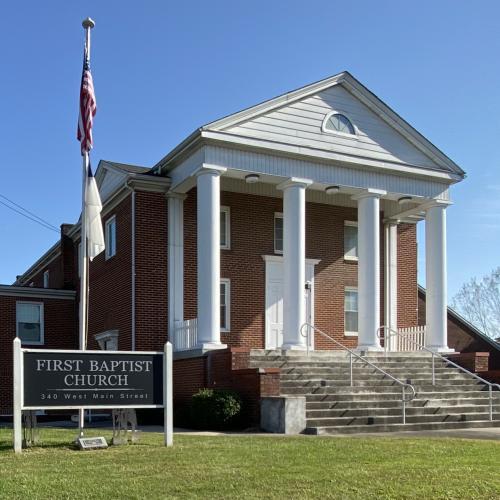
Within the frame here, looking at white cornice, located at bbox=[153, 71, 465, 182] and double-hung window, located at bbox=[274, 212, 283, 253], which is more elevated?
white cornice, located at bbox=[153, 71, 465, 182]

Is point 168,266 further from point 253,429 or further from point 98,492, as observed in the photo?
point 98,492

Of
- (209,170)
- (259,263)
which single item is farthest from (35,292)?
(209,170)

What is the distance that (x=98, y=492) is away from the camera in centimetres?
808

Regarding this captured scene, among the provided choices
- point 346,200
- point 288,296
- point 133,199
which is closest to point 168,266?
point 133,199

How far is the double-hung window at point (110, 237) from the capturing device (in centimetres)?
2392

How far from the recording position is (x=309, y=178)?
21.4m

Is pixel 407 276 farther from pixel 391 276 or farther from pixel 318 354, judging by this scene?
→ pixel 318 354

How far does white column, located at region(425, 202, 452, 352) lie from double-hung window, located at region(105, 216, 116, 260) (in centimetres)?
947

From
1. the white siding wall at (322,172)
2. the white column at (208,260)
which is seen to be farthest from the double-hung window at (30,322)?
the white siding wall at (322,172)

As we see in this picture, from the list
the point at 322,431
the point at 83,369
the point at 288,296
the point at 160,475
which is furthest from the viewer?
the point at 288,296

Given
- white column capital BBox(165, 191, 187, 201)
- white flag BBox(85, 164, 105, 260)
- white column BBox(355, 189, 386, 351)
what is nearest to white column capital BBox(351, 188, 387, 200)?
white column BBox(355, 189, 386, 351)

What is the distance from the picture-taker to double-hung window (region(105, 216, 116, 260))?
23.9 meters

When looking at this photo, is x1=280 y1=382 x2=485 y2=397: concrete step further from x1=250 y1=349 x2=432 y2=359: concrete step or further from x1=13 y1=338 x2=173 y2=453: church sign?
x1=13 y1=338 x2=173 y2=453: church sign

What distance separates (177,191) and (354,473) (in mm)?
14000
